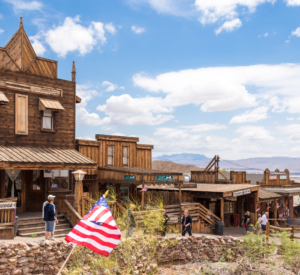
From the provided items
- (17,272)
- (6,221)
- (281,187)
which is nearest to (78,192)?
(6,221)

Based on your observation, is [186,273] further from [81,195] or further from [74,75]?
[74,75]

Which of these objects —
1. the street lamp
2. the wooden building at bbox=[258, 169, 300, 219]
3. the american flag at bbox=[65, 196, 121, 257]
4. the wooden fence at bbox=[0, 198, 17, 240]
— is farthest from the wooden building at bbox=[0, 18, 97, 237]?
the wooden building at bbox=[258, 169, 300, 219]

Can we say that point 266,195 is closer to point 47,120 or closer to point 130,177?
point 130,177

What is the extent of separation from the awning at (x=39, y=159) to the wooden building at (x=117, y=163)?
4035 millimetres

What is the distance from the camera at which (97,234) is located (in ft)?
27.2

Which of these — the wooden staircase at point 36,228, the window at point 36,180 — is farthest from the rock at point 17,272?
the window at point 36,180

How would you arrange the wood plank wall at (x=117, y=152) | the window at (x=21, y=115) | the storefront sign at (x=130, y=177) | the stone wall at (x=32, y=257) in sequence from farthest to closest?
the wood plank wall at (x=117, y=152)
the storefront sign at (x=130, y=177)
the window at (x=21, y=115)
the stone wall at (x=32, y=257)

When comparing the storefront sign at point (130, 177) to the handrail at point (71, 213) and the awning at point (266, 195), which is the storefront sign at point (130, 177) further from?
the awning at point (266, 195)

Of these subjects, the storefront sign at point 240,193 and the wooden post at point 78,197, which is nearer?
the wooden post at point 78,197

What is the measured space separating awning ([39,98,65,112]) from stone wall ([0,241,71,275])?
28.2 feet

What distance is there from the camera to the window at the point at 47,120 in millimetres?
19938

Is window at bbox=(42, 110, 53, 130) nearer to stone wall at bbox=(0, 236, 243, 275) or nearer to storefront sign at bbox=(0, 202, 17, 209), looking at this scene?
storefront sign at bbox=(0, 202, 17, 209)

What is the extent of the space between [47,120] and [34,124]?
0.87 m

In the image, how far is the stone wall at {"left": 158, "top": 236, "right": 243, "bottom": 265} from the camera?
16.5 meters
